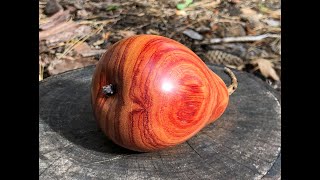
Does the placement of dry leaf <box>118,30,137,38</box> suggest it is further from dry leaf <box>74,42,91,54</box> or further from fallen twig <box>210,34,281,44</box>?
fallen twig <box>210,34,281,44</box>

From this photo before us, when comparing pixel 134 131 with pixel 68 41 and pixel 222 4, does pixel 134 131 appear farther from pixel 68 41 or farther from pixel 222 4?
pixel 222 4

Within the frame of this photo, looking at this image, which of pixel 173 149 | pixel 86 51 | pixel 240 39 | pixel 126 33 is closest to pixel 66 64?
pixel 86 51

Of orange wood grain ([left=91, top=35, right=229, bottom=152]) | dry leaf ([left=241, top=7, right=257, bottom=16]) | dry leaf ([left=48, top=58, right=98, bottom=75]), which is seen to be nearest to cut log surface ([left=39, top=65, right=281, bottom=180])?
orange wood grain ([left=91, top=35, right=229, bottom=152])

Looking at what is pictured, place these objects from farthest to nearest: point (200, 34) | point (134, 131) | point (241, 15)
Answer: point (241, 15) < point (200, 34) < point (134, 131)

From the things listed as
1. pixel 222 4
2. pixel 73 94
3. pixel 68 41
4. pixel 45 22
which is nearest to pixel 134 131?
pixel 73 94

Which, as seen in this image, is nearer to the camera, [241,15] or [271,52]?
[271,52]

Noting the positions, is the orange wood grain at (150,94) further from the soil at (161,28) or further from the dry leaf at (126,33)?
the dry leaf at (126,33)

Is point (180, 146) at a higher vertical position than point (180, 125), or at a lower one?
lower
